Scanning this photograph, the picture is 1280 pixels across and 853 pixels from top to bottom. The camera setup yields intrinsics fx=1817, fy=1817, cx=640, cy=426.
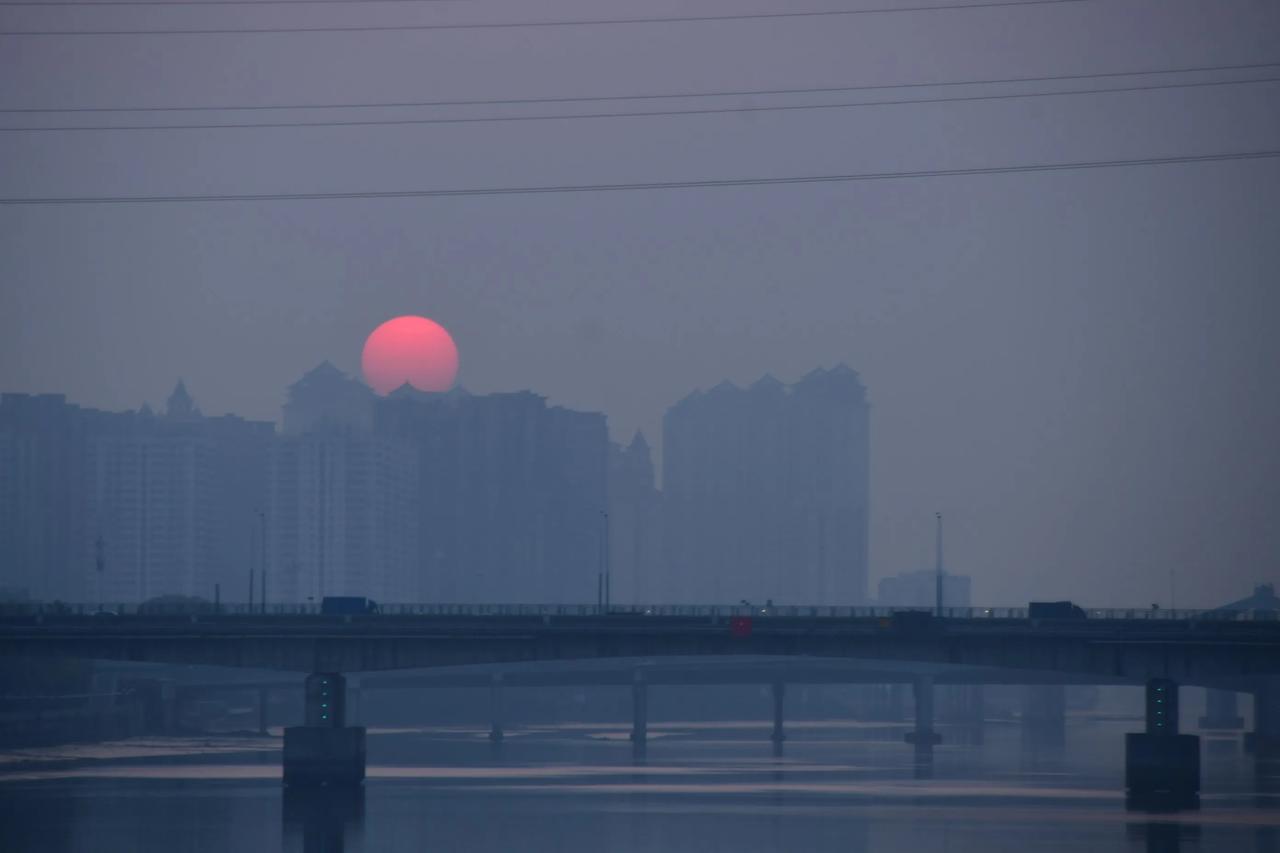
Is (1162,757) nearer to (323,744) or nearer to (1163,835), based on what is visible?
(1163,835)

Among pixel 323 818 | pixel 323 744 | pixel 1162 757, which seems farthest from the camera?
A: pixel 323 744

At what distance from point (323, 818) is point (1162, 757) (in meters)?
58.6

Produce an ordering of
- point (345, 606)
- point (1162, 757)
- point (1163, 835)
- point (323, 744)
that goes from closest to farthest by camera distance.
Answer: point (1163, 835) → point (1162, 757) → point (323, 744) → point (345, 606)

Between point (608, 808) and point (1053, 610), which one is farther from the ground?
Result: point (1053, 610)

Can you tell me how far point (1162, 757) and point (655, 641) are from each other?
36.8 m

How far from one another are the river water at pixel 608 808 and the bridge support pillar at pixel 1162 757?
2.61 m

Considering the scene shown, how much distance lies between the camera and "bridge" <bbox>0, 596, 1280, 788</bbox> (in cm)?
12156

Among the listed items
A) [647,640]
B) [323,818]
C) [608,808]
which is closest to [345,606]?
[647,640]

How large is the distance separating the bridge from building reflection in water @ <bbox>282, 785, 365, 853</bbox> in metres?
4.62

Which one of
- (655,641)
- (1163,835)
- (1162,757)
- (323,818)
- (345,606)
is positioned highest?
(345,606)

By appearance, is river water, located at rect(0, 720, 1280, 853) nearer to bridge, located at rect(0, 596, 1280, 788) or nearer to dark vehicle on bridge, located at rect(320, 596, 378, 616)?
bridge, located at rect(0, 596, 1280, 788)

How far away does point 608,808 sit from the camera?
116125 mm

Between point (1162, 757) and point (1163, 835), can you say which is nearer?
point (1163, 835)

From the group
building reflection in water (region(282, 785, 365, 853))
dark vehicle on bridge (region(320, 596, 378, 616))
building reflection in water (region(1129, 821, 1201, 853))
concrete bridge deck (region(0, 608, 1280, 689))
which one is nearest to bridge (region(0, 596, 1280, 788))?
concrete bridge deck (region(0, 608, 1280, 689))
